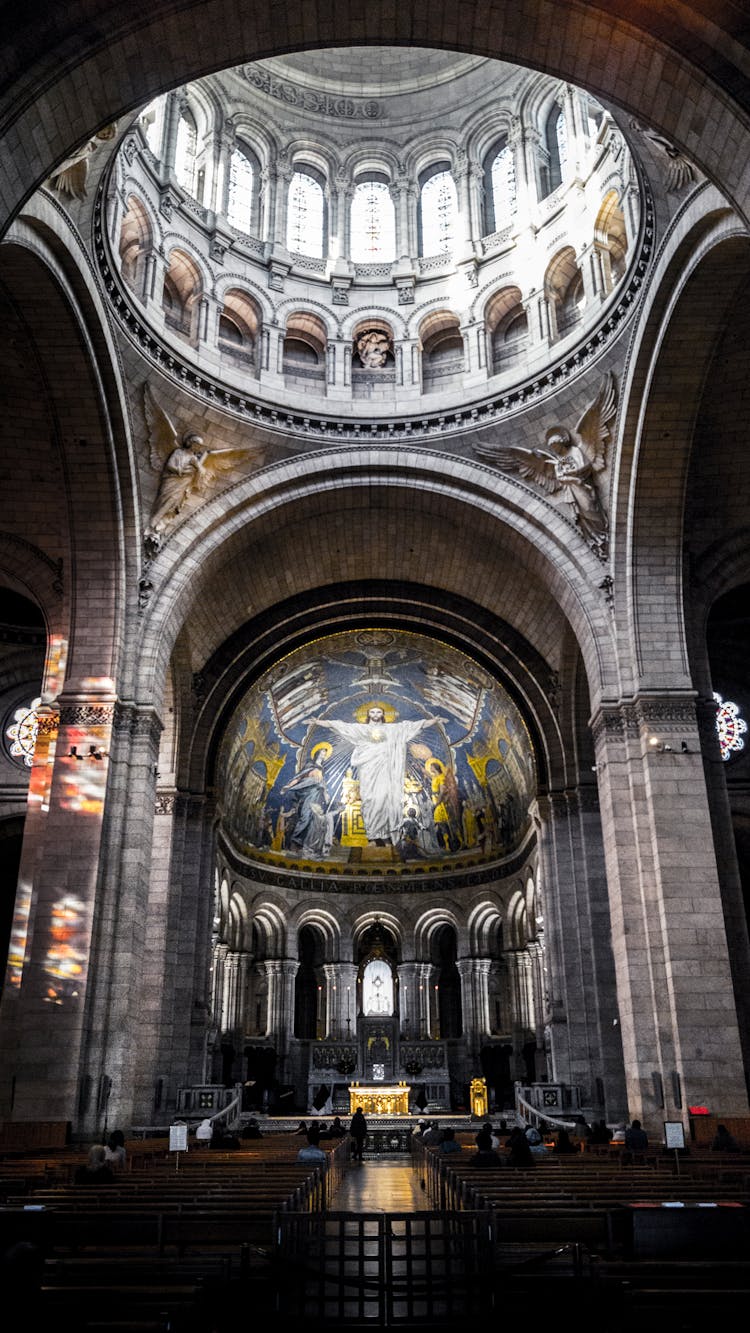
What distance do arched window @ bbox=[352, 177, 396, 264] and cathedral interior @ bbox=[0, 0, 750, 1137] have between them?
0.36ft

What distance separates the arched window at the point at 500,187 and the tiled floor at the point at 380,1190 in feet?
68.8

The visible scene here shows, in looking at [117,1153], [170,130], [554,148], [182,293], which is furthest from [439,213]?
[117,1153]

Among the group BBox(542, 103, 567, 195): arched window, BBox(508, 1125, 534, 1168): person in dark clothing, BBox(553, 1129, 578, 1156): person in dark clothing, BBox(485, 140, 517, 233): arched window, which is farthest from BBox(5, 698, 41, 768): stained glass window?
BBox(542, 103, 567, 195): arched window

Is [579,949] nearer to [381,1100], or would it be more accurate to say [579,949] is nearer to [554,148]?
[381,1100]

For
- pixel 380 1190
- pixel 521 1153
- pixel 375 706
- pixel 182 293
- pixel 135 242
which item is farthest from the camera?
pixel 375 706

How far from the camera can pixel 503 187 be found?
25.0 meters

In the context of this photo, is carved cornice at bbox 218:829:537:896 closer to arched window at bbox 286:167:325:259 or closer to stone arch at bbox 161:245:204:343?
stone arch at bbox 161:245:204:343

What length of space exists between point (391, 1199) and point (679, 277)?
15.0 m

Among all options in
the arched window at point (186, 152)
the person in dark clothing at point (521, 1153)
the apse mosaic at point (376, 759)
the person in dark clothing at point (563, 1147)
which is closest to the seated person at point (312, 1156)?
the person in dark clothing at point (521, 1153)

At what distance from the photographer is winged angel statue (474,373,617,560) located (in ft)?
66.3

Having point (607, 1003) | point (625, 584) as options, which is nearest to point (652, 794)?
point (625, 584)

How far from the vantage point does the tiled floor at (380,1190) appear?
12750mm

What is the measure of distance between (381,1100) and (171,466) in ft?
68.9

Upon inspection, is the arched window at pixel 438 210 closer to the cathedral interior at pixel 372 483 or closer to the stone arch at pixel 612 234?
the cathedral interior at pixel 372 483
